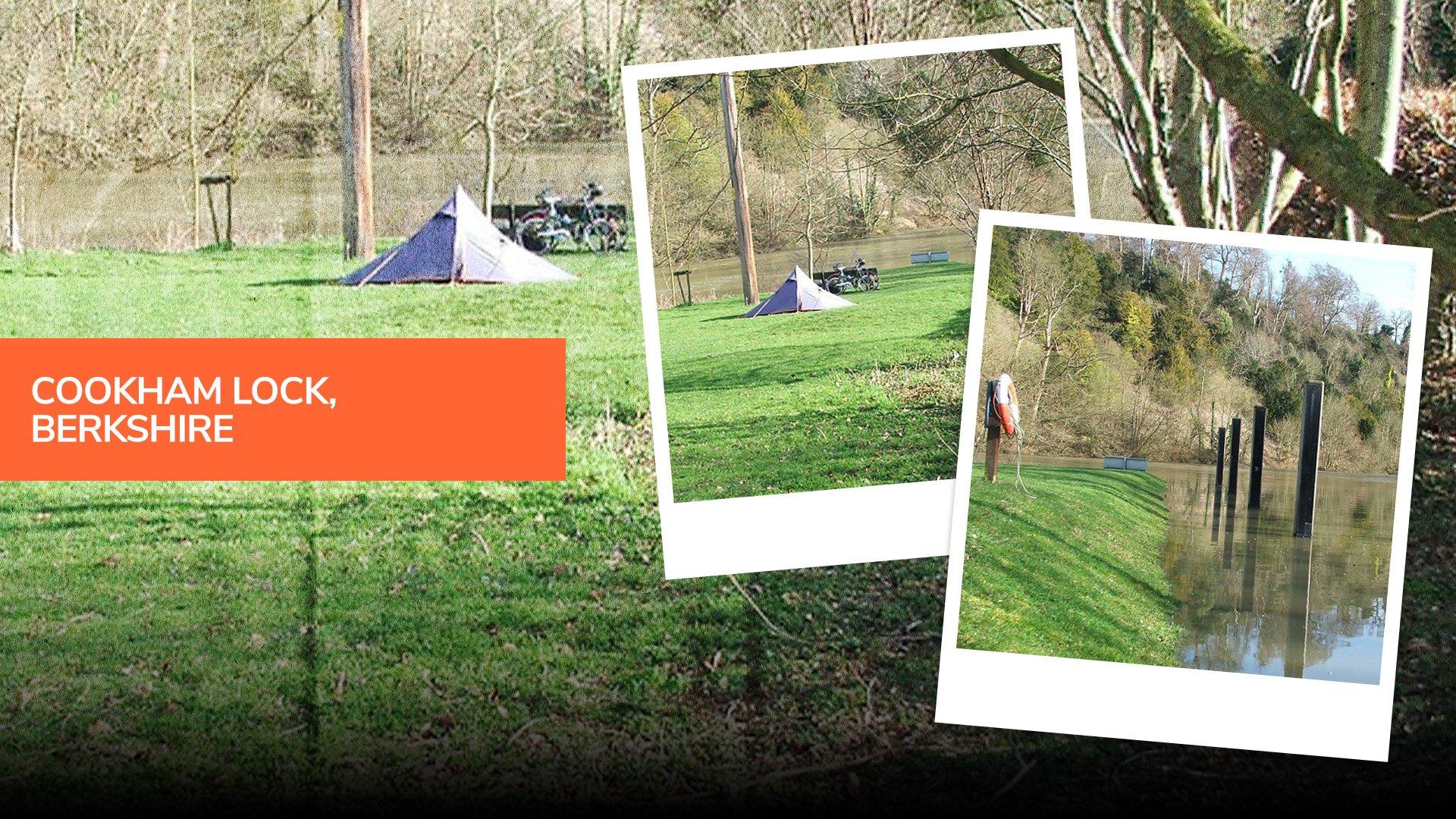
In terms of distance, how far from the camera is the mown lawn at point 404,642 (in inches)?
235

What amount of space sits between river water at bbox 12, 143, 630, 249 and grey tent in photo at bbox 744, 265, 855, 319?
253cm

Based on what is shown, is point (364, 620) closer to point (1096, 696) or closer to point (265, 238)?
point (265, 238)

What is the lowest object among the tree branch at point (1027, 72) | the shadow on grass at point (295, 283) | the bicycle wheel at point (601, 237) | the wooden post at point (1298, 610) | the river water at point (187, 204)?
the wooden post at point (1298, 610)

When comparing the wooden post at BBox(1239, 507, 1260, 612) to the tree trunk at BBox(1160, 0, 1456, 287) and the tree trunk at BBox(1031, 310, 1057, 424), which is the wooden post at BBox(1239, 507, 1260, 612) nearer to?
the tree trunk at BBox(1031, 310, 1057, 424)

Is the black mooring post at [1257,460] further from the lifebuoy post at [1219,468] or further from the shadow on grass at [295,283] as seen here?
the shadow on grass at [295,283]

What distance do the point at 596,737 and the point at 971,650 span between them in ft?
8.07

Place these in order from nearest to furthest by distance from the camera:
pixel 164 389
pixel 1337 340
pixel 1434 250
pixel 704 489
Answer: pixel 1434 250 → pixel 1337 340 → pixel 704 489 → pixel 164 389

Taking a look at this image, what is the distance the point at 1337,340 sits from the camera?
473cm

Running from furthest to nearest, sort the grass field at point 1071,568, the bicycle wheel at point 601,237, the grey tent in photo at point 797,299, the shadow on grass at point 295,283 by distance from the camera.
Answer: the bicycle wheel at point 601,237
the shadow on grass at point 295,283
the grass field at point 1071,568
the grey tent in photo at point 797,299

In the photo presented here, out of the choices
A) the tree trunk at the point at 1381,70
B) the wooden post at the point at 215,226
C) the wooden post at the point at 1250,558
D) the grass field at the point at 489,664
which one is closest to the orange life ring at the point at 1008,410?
the wooden post at the point at 1250,558

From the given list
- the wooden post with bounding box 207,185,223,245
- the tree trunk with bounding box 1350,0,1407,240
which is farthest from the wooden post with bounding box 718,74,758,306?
the wooden post with bounding box 207,185,223,245

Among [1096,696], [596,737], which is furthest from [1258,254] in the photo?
[596,737]

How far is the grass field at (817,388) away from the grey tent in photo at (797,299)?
0.15ft

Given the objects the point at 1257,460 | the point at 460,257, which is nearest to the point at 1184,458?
the point at 1257,460
